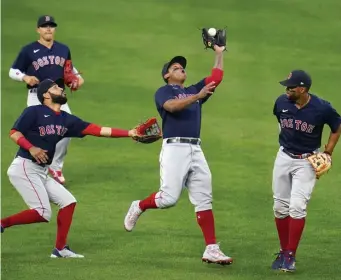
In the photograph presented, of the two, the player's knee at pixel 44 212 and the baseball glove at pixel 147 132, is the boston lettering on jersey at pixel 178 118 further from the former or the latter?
the player's knee at pixel 44 212

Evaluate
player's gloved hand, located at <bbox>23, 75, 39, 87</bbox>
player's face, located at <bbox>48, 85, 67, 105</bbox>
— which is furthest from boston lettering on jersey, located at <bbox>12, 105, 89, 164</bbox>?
player's gloved hand, located at <bbox>23, 75, 39, 87</bbox>

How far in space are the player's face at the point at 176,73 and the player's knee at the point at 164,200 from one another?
129cm

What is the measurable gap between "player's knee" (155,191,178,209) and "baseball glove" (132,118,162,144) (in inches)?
25.9

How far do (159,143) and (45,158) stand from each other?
24.7 feet

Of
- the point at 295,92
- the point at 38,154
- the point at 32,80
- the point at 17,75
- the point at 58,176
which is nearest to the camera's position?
the point at 295,92

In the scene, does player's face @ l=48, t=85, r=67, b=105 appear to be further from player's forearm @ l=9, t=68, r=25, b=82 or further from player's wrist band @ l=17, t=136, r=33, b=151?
player's forearm @ l=9, t=68, r=25, b=82

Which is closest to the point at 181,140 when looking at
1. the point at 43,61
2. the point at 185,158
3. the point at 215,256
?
the point at 185,158

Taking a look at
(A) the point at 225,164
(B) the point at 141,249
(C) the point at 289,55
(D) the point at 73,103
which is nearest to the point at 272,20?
(C) the point at 289,55

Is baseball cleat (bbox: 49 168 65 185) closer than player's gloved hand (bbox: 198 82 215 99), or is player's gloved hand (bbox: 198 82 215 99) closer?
player's gloved hand (bbox: 198 82 215 99)

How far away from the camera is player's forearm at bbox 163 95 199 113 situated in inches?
464

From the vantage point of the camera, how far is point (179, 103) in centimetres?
1189

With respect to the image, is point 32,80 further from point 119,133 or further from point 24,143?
point 24,143

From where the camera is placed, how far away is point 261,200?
622 inches

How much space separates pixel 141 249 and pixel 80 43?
12.8 meters
